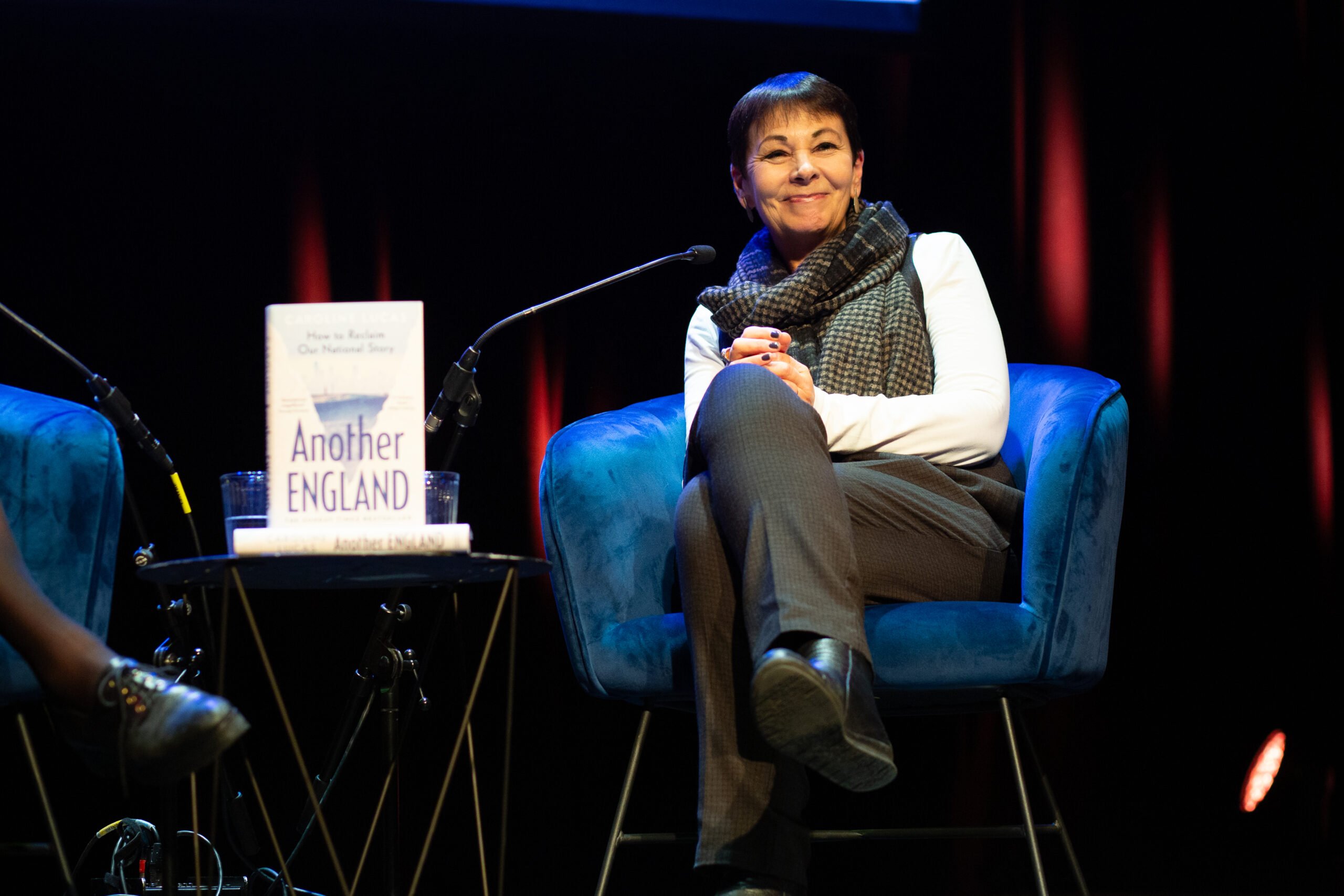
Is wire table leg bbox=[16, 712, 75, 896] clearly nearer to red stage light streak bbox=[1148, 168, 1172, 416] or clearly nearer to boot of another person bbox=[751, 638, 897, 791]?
boot of another person bbox=[751, 638, 897, 791]

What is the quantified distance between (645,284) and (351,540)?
1311mm

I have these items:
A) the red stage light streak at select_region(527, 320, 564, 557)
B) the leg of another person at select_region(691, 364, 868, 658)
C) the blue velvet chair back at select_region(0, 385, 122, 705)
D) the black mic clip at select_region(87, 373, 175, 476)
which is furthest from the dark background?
the leg of another person at select_region(691, 364, 868, 658)

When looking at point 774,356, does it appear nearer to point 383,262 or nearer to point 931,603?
point 931,603

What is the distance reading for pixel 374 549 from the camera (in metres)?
1.05

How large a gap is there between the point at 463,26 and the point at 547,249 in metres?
0.44

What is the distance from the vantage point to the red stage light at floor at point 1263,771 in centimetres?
214

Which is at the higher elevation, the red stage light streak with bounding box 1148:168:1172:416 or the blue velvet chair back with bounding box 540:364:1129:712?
the red stage light streak with bounding box 1148:168:1172:416

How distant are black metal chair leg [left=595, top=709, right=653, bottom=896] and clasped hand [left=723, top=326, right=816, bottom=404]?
457 millimetres

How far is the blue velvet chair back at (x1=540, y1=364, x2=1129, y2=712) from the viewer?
54.2 inches

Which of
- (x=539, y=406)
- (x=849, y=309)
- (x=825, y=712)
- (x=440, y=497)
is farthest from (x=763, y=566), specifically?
(x=539, y=406)

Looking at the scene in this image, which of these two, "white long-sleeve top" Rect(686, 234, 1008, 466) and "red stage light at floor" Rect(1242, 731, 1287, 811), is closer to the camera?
"white long-sleeve top" Rect(686, 234, 1008, 466)

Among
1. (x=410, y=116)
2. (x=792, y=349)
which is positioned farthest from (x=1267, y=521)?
(x=410, y=116)

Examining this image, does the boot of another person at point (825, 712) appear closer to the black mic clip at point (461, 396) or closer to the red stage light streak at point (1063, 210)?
the black mic clip at point (461, 396)

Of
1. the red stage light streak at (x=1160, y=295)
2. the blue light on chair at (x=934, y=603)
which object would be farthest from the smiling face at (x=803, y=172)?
the red stage light streak at (x=1160, y=295)
